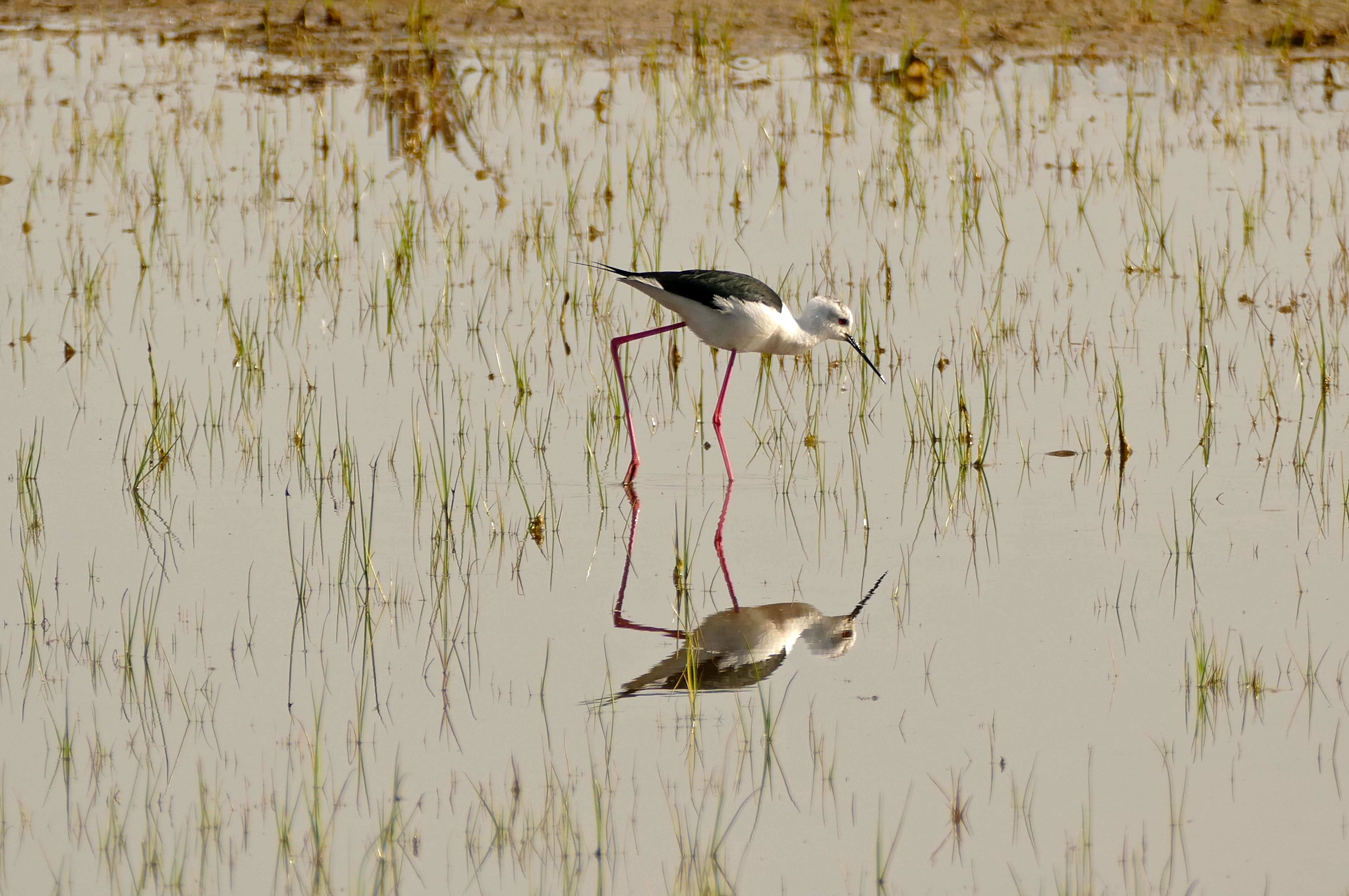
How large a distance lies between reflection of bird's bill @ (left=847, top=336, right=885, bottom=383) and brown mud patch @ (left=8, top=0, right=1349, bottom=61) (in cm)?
623

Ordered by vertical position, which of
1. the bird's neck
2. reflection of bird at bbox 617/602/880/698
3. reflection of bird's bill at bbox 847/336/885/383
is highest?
the bird's neck

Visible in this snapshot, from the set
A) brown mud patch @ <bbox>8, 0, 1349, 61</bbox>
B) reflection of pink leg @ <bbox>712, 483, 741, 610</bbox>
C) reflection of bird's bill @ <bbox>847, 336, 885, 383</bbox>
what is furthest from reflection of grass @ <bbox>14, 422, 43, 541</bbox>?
brown mud patch @ <bbox>8, 0, 1349, 61</bbox>

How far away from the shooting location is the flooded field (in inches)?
130

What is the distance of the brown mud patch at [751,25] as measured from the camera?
12203mm

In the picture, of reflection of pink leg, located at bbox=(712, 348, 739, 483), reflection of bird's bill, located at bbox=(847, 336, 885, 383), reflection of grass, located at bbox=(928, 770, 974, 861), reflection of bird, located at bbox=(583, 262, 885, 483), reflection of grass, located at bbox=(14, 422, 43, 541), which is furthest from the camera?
reflection of bird's bill, located at bbox=(847, 336, 885, 383)

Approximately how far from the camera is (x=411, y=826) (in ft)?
10.8

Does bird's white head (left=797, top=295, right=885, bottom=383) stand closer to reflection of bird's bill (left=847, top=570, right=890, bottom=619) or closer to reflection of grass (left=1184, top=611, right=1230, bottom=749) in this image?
reflection of bird's bill (left=847, top=570, right=890, bottom=619)

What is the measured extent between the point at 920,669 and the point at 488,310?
3.78 metres

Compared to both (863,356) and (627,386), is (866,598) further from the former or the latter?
(627,386)

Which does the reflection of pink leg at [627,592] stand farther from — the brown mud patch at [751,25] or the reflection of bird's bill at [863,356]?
the brown mud patch at [751,25]

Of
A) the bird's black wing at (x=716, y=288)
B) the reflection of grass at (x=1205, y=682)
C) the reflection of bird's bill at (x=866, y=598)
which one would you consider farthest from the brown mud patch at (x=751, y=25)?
the reflection of grass at (x=1205, y=682)

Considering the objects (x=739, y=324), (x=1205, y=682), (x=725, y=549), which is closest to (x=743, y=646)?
(x=725, y=549)

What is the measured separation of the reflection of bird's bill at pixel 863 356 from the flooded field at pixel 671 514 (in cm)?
12

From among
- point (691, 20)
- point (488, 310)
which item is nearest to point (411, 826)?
point (488, 310)
